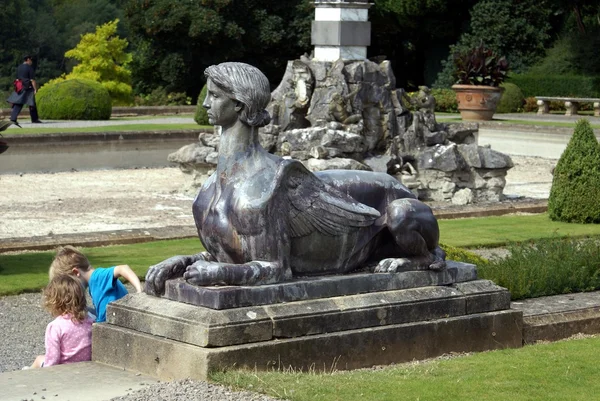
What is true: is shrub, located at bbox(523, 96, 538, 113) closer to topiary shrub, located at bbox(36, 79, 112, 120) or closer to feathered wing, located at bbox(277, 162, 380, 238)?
topiary shrub, located at bbox(36, 79, 112, 120)

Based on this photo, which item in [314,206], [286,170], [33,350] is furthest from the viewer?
[33,350]

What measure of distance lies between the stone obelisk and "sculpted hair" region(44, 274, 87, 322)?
Answer: 39.7 ft

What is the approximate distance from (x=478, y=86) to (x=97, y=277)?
24962mm

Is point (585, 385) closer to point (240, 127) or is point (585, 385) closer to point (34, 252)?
point (240, 127)

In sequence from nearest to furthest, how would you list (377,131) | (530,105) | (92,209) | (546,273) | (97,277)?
(97,277), (546,273), (92,209), (377,131), (530,105)

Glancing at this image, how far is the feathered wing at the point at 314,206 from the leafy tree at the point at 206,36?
3432 centimetres

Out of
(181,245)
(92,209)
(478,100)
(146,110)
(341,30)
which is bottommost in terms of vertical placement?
(146,110)

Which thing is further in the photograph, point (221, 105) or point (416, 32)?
point (416, 32)

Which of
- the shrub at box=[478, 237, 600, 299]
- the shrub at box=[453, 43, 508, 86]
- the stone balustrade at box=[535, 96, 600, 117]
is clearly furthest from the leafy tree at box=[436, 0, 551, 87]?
the shrub at box=[478, 237, 600, 299]

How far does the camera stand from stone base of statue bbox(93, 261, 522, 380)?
6117mm

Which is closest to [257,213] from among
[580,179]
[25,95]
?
[580,179]

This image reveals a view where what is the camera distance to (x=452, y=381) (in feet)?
20.2

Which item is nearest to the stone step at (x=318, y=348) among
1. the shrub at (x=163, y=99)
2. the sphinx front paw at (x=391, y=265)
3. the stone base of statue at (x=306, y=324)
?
the stone base of statue at (x=306, y=324)

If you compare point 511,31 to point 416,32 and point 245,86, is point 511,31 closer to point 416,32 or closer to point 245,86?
point 416,32
